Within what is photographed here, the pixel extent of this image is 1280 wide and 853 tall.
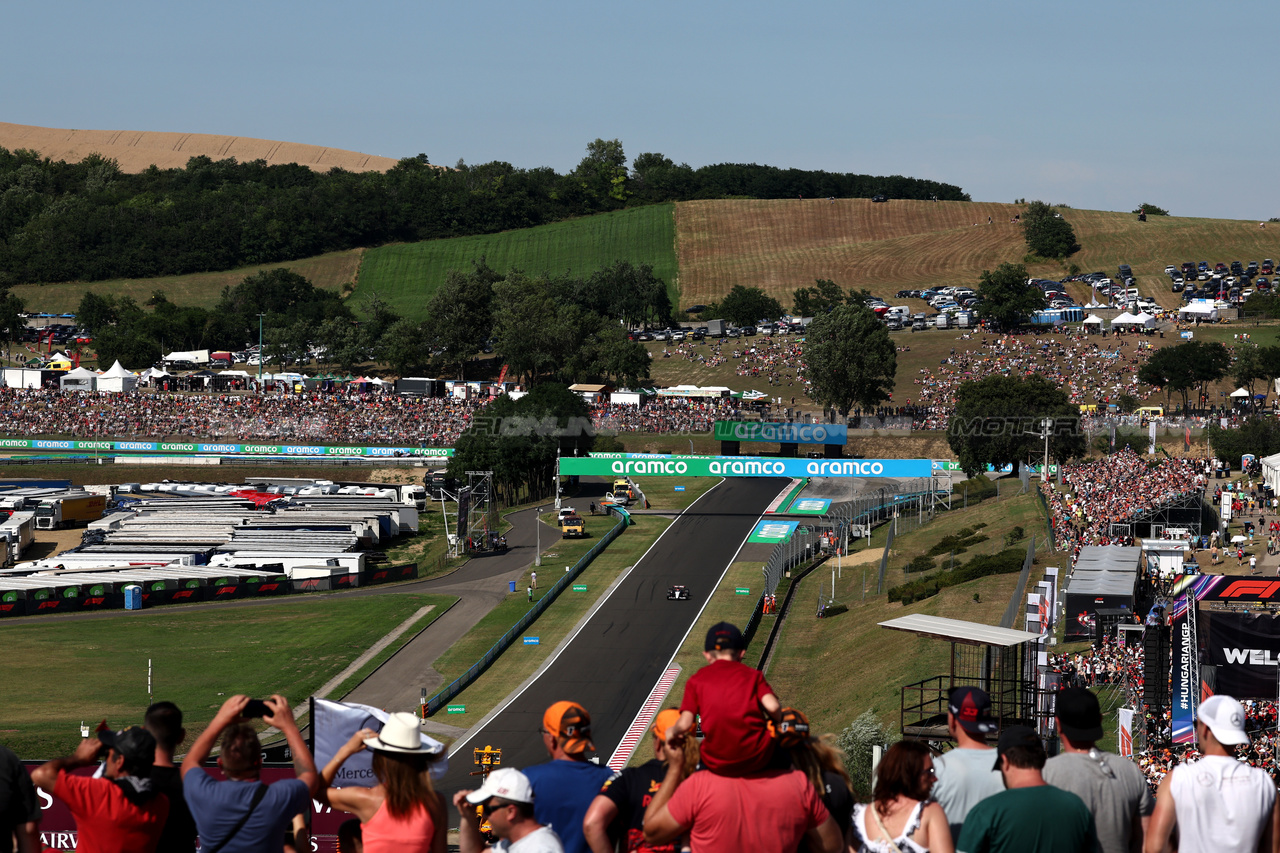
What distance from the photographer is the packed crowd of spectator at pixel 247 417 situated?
93000mm

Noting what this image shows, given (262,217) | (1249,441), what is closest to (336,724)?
(1249,441)

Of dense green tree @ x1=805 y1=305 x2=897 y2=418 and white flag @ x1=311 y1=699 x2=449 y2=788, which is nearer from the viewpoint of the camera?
white flag @ x1=311 y1=699 x2=449 y2=788

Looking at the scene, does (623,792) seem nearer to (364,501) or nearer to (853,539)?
(853,539)

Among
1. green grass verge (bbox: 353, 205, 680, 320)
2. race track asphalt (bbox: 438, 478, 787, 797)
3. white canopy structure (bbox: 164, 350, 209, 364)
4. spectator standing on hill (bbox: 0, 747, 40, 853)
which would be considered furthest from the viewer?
green grass verge (bbox: 353, 205, 680, 320)

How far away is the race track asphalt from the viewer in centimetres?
3684

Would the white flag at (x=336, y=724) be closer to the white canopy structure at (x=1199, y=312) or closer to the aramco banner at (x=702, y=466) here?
the aramco banner at (x=702, y=466)

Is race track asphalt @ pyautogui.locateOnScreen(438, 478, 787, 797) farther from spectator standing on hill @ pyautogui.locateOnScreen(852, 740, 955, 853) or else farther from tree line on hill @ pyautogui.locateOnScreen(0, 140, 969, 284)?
Result: tree line on hill @ pyautogui.locateOnScreen(0, 140, 969, 284)

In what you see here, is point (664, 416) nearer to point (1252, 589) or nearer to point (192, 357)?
point (192, 357)

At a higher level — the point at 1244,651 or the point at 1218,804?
the point at 1218,804

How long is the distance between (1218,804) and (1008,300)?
4475 inches

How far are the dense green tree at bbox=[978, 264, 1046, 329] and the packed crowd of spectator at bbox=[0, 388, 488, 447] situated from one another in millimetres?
48953

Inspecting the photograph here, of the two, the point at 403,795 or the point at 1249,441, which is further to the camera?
the point at 1249,441

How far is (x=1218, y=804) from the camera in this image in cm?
776

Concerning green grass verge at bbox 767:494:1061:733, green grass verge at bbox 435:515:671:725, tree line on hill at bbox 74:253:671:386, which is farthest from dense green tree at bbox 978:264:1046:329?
green grass verge at bbox 767:494:1061:733
